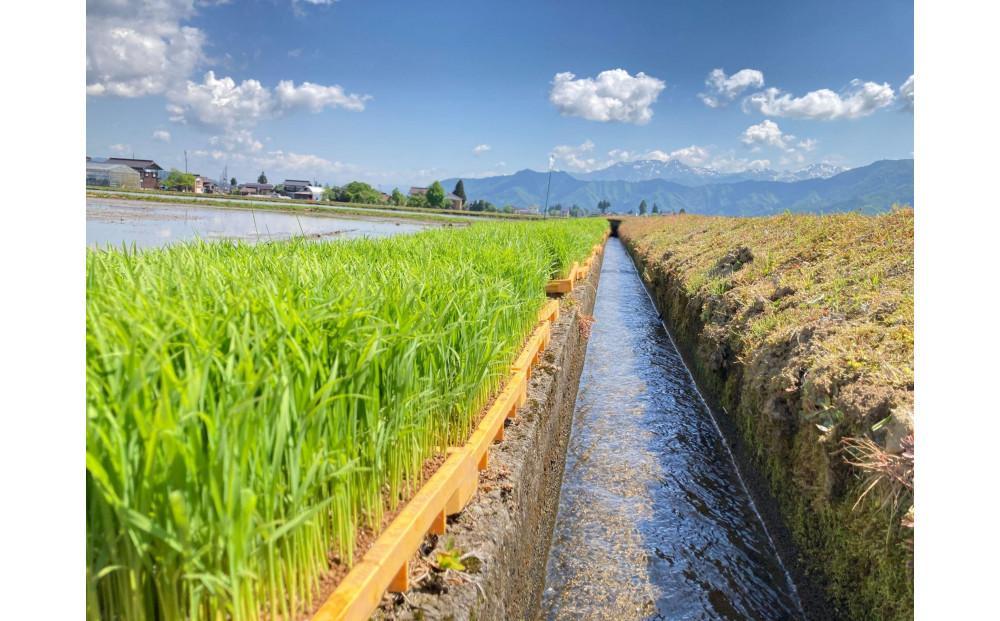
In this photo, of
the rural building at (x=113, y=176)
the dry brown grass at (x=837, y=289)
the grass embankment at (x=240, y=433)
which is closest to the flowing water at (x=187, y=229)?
the grass embankment at (x=240, y=433)

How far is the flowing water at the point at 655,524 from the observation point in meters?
3.18

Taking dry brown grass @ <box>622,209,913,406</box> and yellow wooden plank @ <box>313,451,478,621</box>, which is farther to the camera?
dry brown grass @ <box>622,209,913,406</box>

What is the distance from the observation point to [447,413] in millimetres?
2471

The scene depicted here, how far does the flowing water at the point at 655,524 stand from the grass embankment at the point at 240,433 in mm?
1581

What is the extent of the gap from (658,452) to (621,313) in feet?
22.2

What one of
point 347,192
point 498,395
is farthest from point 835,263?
point 347,192

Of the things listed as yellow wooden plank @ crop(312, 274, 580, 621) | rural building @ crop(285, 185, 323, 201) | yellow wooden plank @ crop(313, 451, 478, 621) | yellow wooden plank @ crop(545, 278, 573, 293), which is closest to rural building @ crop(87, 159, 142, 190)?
rural building @ crop(285, 185, 323, 201)

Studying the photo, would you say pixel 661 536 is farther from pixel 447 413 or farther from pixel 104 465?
pixel 104 465

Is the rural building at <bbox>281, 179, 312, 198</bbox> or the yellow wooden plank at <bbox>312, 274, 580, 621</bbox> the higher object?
the rural building at <bbox>281, 179, 312, 198</bbox>

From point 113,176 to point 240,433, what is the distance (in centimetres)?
7426

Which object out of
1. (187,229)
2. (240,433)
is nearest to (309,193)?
(187,229)

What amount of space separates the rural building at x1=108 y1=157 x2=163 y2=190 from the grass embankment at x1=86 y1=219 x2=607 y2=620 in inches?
3096

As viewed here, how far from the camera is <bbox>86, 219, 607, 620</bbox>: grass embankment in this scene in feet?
3.38

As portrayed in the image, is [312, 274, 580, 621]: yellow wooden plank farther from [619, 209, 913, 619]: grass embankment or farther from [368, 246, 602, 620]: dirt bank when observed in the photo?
[619, 209, 913, 619]: grass embankment
